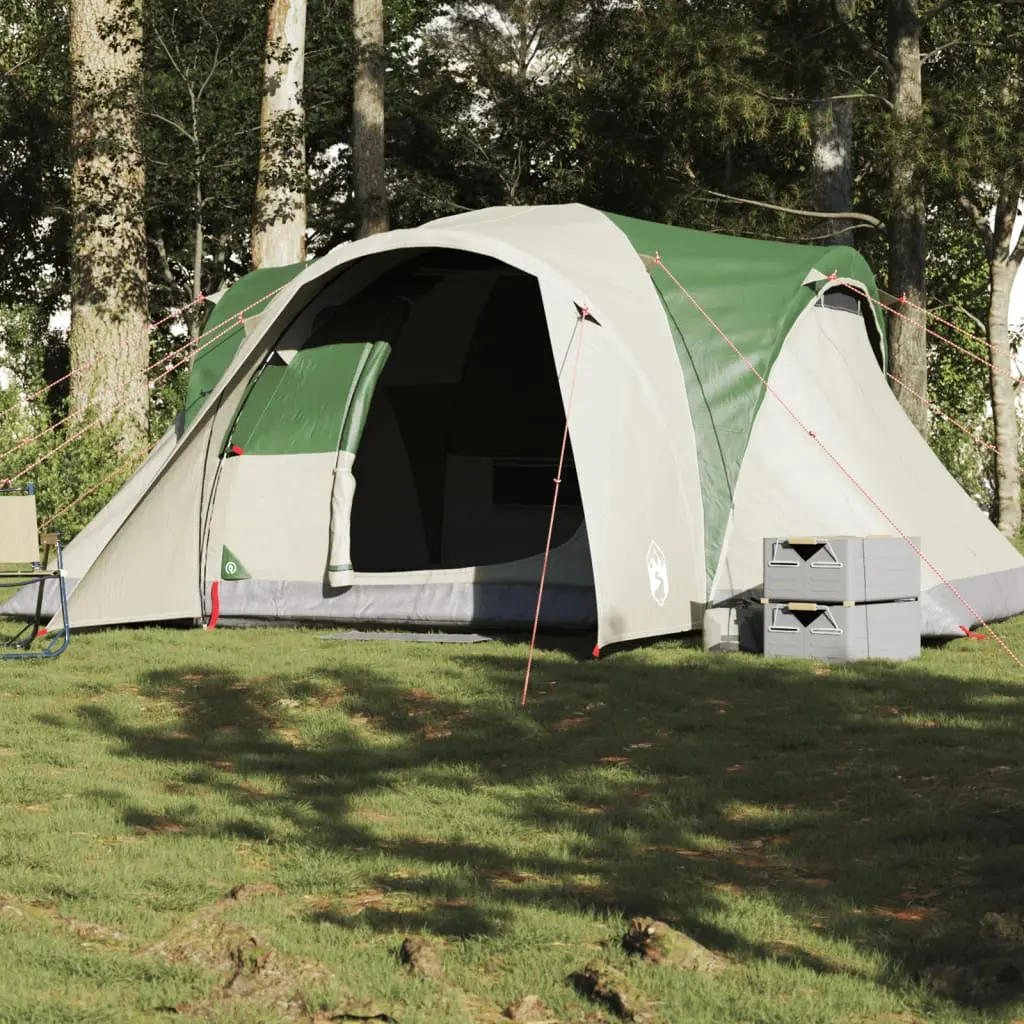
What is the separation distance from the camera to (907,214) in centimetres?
1709

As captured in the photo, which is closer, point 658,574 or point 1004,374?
point 658,574

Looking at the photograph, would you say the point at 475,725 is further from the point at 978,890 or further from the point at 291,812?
the point at 978,890

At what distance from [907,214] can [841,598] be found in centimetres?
A: 947

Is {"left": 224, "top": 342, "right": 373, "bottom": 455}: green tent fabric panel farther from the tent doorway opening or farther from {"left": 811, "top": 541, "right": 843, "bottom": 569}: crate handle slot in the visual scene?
{"left": 811, "top": 541, "right": 843, "bottom": 569}: crate handle slot

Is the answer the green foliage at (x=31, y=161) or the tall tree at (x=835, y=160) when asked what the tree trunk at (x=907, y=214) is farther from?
the green foliage at (x=31, y=161)

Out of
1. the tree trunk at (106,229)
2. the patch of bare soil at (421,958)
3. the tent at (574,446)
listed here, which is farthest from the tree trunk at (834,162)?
the patch of bare soil at (421,958)

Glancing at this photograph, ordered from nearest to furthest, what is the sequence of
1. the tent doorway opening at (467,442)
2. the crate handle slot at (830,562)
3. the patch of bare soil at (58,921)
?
the patch of bare soil at (58,921)
the crate handle slot at (830,562)
the tent doorway opening at (467,442)

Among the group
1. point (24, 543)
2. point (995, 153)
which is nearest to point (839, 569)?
point (24, 543)

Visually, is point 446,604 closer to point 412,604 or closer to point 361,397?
point 412,604

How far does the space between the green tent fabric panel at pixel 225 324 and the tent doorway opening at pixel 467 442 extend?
983 mm

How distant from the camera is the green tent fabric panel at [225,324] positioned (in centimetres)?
1082

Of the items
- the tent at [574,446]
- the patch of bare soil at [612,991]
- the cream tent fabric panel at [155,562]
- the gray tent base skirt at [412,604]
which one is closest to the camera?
the patch of bare soil at [612,991]

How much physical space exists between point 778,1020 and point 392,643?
6.03 m

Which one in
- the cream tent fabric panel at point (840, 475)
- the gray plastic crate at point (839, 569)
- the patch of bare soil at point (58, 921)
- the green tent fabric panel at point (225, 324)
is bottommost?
the patch of bare soil at point (58, 921)
